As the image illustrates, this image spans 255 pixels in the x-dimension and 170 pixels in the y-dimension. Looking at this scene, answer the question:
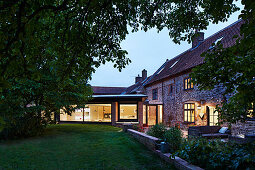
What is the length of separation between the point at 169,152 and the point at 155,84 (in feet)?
51.4

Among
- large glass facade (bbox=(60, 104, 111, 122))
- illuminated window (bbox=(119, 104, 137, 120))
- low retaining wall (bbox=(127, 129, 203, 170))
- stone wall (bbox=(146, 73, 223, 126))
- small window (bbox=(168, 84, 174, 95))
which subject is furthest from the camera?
large glass facade (bbox=(60, 104, 111, 122))

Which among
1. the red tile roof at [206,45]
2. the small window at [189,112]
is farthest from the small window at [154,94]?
the small window at [189,112]

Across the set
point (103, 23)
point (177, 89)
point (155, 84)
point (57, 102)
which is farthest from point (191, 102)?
point (103, 23)

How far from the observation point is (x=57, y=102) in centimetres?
1066

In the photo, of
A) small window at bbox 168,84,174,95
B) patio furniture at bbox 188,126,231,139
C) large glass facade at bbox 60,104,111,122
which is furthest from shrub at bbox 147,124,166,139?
large glass facade at bbox 60,104,111,122

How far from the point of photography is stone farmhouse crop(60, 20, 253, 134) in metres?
14.4

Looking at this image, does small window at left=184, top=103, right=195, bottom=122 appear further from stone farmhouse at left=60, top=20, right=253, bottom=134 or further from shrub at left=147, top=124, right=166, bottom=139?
shrub at left=147, top=124, right=166, bottom=139

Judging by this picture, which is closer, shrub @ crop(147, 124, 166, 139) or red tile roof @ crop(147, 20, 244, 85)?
shrub @ crop(147, 124, 166, 139)

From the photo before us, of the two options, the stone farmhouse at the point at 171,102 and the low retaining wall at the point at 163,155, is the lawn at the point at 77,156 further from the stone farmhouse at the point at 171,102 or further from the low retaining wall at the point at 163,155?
the stone farmhouse at the point at 171,102

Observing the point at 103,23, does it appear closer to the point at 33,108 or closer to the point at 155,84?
the point at 33,108

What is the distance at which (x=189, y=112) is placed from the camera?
1583 centimetres

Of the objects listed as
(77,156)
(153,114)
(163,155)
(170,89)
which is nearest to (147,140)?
(163,155)

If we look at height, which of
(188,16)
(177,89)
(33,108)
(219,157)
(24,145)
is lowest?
(24,145)

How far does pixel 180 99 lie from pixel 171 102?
177cm
